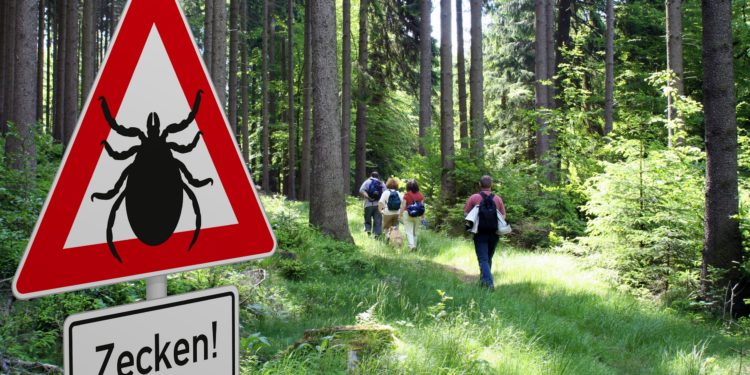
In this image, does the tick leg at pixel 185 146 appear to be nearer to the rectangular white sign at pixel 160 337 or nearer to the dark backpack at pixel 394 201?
the rectangular white sign at pixel 160 337

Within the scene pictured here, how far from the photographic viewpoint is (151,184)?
225 centimetres

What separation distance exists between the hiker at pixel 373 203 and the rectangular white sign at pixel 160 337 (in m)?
13.9

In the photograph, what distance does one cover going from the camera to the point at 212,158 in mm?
2412

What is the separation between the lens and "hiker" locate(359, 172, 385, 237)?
53.4ft

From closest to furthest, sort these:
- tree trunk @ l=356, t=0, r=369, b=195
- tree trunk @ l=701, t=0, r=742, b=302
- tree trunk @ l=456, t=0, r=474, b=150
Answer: tree trunk @ l=701, t=0, r=742, b=302 → tree trunk @ l=356, t=0, r=369, b=195 → tree trunk @ l=456, t=0, r=474, b=150

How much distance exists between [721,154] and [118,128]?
10.2m

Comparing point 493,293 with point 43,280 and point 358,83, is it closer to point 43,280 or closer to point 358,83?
point 43,280

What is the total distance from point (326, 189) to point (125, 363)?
36.9 ft

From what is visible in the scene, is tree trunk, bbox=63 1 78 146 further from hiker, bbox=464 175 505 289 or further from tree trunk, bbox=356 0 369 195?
hiker, bbox=464 175 505 289

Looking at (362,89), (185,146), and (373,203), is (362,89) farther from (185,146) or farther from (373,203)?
(185,146)

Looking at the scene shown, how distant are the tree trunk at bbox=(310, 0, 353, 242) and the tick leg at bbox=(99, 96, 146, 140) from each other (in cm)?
1079

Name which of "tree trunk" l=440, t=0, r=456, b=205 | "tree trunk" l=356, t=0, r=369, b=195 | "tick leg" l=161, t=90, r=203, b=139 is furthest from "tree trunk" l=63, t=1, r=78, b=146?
"tick leg" l=161, t=90, r=203, b=139

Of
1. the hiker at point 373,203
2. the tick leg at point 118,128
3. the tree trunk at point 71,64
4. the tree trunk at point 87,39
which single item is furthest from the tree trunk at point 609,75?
the tick leg at point 118,128

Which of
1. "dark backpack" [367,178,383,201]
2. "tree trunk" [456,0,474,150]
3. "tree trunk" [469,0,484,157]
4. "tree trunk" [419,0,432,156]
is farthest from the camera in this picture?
"tree trunk" [456,0,474,150]
